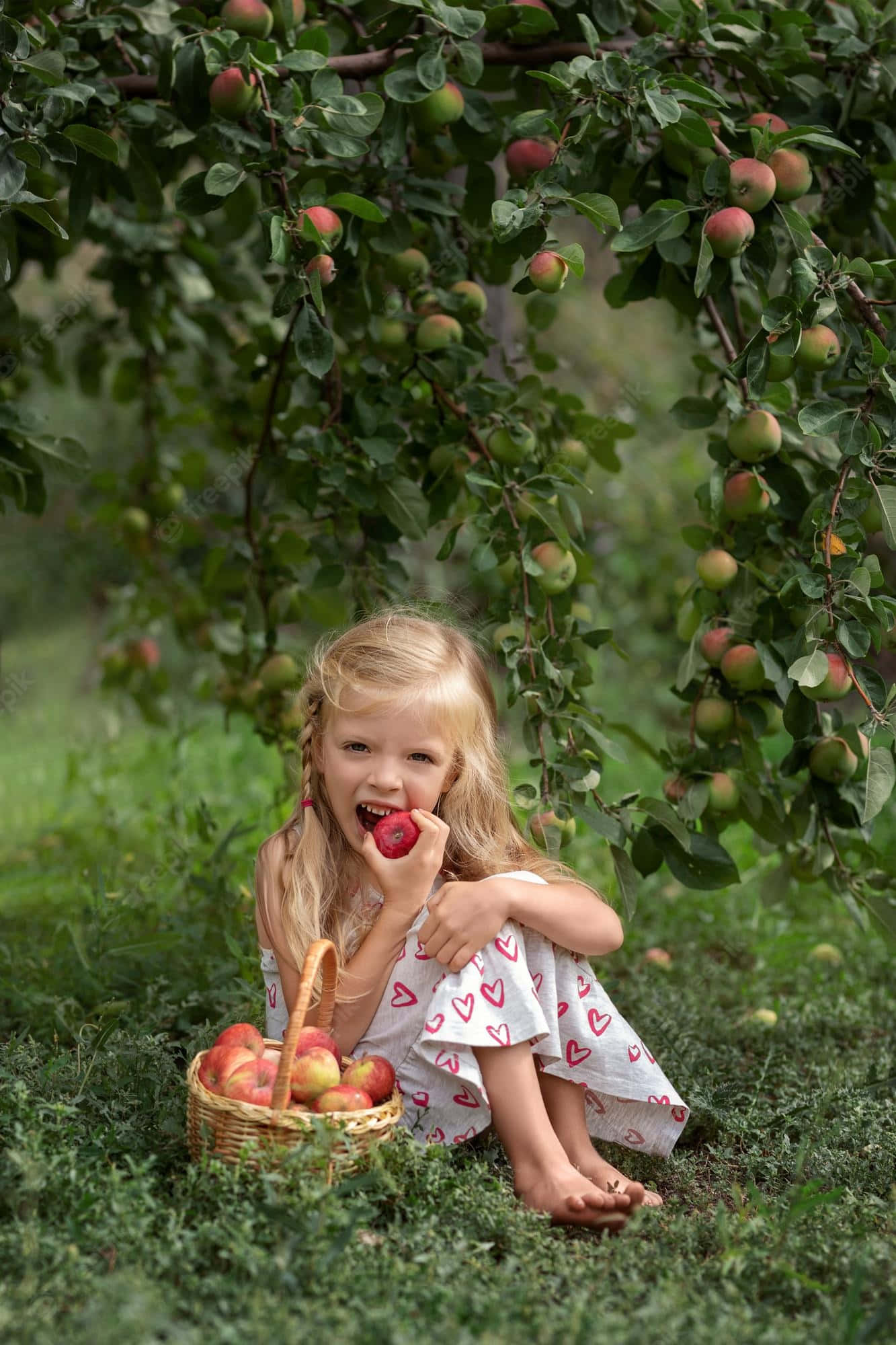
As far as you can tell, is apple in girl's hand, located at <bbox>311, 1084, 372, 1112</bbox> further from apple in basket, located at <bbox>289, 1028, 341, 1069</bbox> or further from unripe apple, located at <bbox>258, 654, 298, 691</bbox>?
unripe apple, located at <bbox>258, 654, 298, 691</bbox>

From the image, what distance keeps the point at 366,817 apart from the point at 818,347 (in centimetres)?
96

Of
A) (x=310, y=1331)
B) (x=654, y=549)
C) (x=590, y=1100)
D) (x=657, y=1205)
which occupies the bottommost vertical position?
(x=654, y=549)

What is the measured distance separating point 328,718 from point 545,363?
1111mm

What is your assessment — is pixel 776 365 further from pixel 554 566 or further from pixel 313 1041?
pixel 313 1041

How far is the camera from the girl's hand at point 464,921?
1.73 metres

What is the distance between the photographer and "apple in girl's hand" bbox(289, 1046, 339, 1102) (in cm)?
162

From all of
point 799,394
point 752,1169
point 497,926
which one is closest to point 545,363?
point 799,394

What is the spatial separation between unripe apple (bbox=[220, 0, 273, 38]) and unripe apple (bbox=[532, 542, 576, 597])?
0.91 meters

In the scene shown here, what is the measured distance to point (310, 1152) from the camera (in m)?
1.50

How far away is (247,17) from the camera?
1996 mm

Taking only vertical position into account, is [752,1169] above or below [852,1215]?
below

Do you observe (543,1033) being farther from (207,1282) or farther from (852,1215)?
(207,1282)
